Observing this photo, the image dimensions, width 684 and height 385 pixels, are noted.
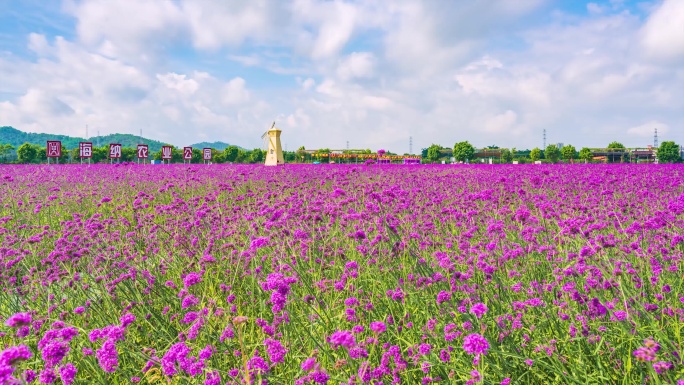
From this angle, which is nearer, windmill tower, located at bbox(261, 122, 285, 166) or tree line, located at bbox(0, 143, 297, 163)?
windmill tower, located at bbox(261, 122, 285, 166)

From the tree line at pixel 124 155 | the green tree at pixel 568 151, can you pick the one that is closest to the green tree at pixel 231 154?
the tree line at pixel 124 155

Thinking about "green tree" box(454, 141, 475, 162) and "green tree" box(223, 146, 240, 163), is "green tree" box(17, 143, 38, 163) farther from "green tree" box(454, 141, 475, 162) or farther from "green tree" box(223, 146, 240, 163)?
"green tree" box(454, 141, 475, 162)

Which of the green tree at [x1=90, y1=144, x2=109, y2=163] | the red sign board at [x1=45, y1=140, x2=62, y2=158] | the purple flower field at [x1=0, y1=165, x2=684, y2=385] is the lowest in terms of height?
the purple flower field at [x1=0, y1=165, x2=684, y2=385]

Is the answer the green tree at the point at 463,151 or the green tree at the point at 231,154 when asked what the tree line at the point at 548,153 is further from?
the green tree at the point at 231,154

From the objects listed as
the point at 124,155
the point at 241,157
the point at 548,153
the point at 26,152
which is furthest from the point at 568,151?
the point at 26,152

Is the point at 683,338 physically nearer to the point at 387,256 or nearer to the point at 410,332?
the point at 410,332

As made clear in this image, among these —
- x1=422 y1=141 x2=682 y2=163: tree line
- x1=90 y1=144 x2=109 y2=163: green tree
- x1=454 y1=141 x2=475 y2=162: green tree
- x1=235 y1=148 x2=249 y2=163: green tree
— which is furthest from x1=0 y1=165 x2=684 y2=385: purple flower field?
x1=454 y1=141 x2=475 y2=162: green tree

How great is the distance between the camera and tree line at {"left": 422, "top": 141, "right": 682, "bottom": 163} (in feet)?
222

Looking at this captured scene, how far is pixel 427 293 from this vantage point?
2.78m

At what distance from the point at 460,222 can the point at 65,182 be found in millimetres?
10472

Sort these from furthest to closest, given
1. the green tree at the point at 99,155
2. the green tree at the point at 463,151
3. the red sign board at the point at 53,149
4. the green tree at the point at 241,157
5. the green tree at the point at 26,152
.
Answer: the green tree at the point at 463,151
the green tree at the point at 241,157
the green tree at the point at 99,155
the green tree at the point at 26,152
the red sign board at the point at 53,149

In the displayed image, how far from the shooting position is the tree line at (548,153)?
67.6 meters

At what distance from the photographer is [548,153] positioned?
253 ft

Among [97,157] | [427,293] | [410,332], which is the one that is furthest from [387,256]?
[97,157]
